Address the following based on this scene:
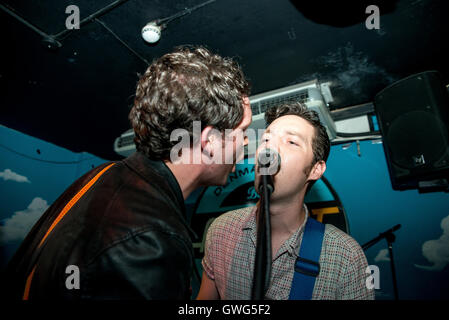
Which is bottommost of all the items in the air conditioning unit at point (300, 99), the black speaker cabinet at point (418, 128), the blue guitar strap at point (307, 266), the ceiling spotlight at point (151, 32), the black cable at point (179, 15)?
the blue guitar strap at point (307, 266)

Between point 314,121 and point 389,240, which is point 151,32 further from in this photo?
point 389,240

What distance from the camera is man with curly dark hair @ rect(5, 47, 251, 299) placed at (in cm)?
87

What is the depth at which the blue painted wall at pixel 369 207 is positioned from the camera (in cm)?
307

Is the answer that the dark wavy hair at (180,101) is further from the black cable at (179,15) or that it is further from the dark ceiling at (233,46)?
the dark ceiling at (233,46)

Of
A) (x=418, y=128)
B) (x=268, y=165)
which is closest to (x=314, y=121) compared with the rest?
(x=418, y=128)

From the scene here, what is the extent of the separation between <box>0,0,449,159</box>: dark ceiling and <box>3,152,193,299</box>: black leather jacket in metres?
1.91

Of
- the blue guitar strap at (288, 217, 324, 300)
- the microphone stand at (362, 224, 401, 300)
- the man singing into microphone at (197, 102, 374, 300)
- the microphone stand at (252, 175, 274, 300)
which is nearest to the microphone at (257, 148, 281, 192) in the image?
the microphone stand at (252, 175, 274, 300)

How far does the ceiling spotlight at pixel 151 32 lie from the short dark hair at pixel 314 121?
147 centimetres

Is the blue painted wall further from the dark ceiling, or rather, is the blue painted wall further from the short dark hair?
the short dark hair

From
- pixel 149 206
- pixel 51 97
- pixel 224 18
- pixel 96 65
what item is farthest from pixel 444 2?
pixel 51 97

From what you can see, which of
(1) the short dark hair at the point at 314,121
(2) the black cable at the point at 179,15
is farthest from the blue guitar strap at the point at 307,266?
(2) the black cable at the point at 179,15

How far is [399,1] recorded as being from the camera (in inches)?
80.5

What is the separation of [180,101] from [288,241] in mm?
1544
